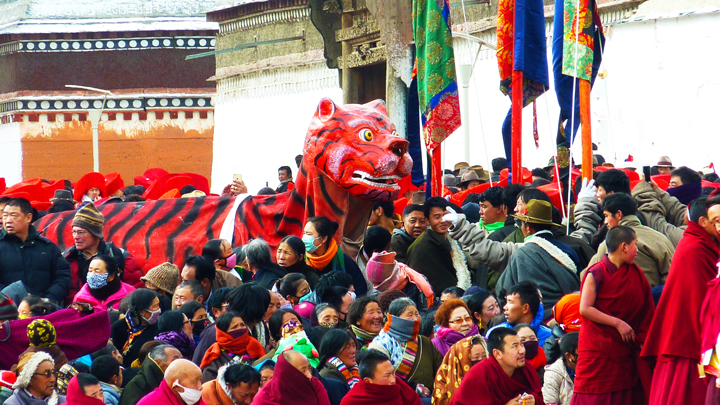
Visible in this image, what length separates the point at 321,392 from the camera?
19.2 feet

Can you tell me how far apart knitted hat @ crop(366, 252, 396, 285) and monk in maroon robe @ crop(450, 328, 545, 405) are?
6.45 feet

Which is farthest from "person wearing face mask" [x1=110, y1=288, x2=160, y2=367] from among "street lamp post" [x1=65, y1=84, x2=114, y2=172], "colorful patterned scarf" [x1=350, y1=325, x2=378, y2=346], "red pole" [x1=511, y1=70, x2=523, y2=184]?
"street lamp post" [x1=65, y1=84, x2=114, y2=172]

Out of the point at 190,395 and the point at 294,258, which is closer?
the point at 190,395

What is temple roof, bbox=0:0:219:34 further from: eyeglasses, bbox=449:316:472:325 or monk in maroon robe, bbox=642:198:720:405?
monk in maroon robe, bbox=642:198:720:405

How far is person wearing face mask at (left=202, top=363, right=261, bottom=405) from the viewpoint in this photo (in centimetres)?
591

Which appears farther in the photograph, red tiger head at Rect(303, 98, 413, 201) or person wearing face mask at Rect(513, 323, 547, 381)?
red tiger head at Rect(303, 98, 413, 201)

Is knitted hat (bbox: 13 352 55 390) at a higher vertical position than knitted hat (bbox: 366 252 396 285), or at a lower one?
lower

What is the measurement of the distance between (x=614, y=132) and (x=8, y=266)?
27.6 ft

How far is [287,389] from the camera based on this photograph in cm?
572

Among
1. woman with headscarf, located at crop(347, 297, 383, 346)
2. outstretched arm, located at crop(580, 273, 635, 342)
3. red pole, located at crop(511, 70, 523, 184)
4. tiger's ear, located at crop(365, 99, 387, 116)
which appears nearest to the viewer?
outstretched arm, located at crop(580, 273, 635, 342)

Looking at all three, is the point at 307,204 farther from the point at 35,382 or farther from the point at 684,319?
the point at 684,319

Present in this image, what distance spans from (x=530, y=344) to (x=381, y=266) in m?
1.69

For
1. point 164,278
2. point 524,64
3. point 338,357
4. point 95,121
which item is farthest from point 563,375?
point 95,121

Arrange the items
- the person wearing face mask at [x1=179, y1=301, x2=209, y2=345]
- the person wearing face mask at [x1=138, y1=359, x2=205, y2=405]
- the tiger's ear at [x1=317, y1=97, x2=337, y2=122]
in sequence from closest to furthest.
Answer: the person wearing face mask at [x1=138, y1=359, x2=205, y2=405]
the person wearing face mask at [x1=179, y1=301, x2=209, y2=345]
the tiger's ear at [x1=317, y1=97, x2=337, y2=122]
